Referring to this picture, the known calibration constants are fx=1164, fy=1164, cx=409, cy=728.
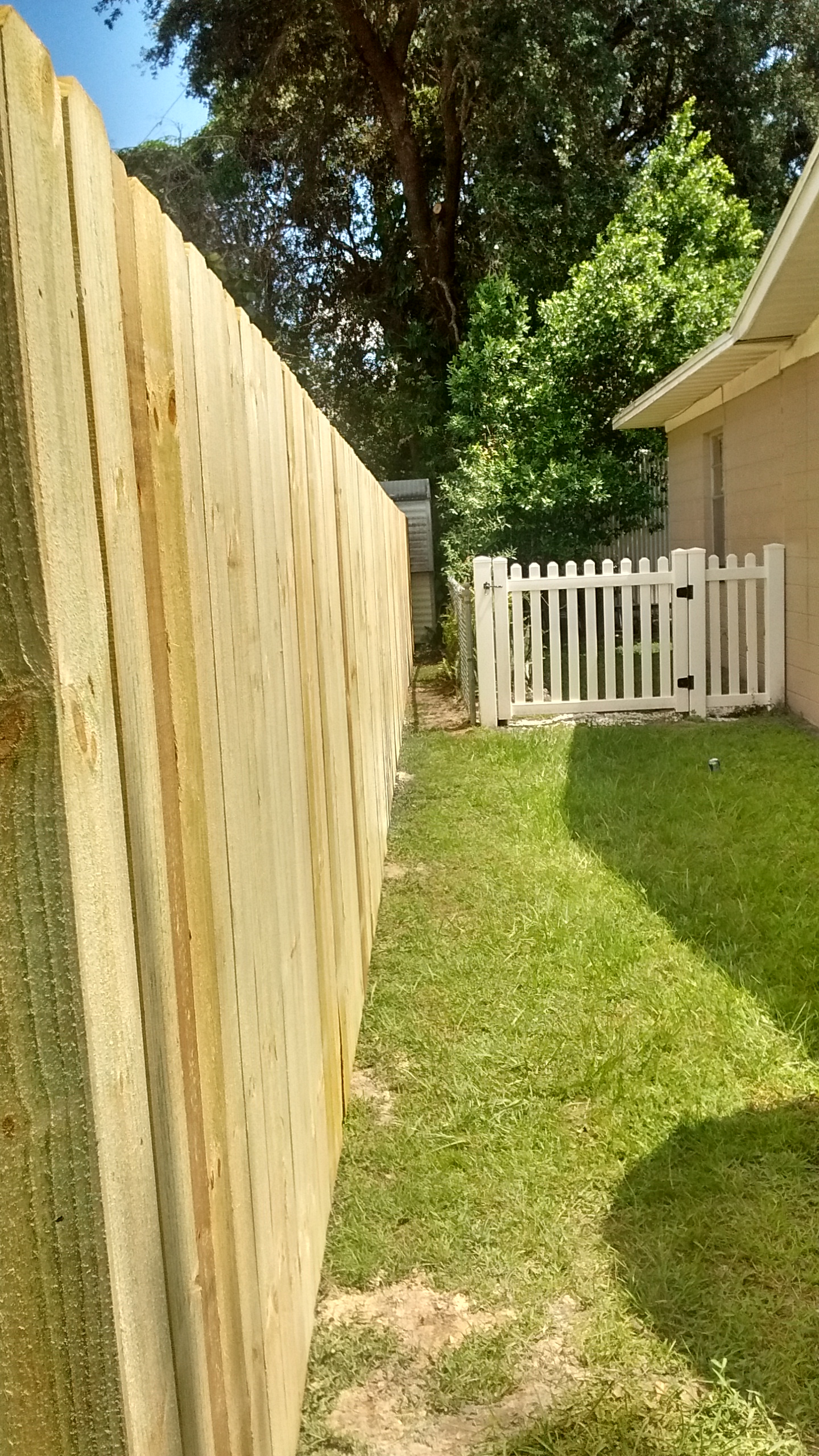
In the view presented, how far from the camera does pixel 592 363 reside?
50.6 feet

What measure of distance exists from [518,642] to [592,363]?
735 cm

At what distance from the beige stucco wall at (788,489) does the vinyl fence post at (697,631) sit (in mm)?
687

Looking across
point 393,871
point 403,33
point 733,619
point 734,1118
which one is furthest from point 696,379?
point 403,33

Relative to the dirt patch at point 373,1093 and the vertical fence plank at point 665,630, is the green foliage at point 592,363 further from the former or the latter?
the dirt patch at point 373,1093

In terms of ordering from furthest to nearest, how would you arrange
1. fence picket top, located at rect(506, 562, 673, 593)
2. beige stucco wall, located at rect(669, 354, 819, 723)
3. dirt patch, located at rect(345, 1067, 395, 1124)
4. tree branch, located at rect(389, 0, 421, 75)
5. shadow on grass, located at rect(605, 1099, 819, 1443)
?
tree branch, located at rect(389, 0, 421, 75) → fence picket top, located at rect(506, 562, 673, 593) → beige stucco wall, located at rect(669, 354, 819, 723) → dirt patch, located at rect(345, 1067, 395, 1124) → shadow on grass, located at rect(605, 1099, 819, 1443)

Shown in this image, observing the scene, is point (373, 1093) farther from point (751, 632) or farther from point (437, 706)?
point (437, 706)

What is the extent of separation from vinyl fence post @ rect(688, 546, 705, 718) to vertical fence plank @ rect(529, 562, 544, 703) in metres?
1.22

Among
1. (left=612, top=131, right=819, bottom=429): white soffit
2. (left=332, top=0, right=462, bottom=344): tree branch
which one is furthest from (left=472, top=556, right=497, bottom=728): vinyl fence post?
(left=332, top=0, right=462, bottom=344): tree branch

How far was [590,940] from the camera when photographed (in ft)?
14.8

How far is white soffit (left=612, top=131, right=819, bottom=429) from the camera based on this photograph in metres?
6.41

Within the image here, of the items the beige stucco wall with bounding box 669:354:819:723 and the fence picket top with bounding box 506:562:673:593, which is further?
the fence picket top with bounding box 506:562:673:593

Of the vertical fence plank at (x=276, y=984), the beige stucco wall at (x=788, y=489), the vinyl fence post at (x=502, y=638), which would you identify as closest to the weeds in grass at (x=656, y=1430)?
the vertical fence plank at (x=276, y=984)

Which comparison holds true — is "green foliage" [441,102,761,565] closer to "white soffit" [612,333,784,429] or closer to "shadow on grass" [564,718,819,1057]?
"white soffit" [612,333,784,429]

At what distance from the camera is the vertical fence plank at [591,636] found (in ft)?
31.0
